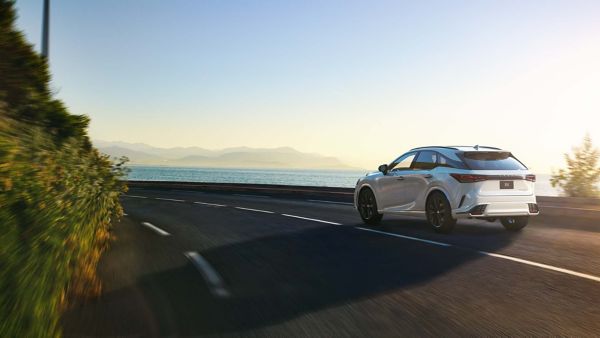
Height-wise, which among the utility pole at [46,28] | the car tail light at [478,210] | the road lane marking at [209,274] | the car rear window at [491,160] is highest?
the utility pole at [46,28]

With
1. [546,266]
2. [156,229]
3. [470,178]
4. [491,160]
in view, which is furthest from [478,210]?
[156,229]

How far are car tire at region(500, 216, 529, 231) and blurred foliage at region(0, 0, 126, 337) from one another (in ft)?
26.4

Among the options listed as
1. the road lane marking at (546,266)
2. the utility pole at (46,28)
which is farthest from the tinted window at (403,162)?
the utility pole at (46,28)

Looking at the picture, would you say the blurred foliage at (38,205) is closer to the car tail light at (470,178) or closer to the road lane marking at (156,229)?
the road lane marking at (156,229)

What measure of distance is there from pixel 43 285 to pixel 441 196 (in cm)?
859

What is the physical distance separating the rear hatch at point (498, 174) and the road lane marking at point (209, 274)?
538cm

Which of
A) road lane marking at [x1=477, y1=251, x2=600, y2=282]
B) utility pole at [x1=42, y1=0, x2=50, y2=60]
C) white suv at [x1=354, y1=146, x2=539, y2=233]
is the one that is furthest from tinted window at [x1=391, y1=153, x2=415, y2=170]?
utility pole at [x1=42, y1=0, x2=50, y2=60]

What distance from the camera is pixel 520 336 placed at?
15.0 ft

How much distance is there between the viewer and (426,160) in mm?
11977

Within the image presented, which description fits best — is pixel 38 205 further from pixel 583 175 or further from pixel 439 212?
pixel 583 175

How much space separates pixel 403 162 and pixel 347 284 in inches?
267

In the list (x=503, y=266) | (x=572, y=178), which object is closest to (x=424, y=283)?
(x=503, y=266)

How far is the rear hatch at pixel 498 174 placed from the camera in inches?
421

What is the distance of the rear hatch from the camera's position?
10.7 m
